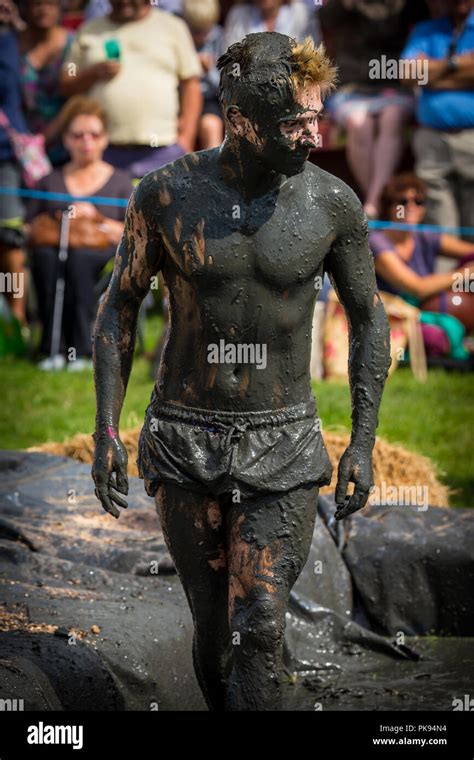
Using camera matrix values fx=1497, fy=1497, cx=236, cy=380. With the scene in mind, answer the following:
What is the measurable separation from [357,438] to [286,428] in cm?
27

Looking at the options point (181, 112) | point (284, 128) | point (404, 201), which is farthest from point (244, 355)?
point (181, 112)

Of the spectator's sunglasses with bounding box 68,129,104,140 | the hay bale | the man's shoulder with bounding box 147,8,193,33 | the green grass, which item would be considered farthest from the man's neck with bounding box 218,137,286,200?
the man's shoulder with bounding box 147,8,193,33

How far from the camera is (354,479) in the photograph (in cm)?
526

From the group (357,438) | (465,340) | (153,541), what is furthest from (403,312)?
(357,438)

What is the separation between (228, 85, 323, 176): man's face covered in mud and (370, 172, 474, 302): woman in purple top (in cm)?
706

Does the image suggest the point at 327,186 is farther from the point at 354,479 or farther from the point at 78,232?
the point at 78,232

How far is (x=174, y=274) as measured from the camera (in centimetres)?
519

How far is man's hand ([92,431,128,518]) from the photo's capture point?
5.20 meters

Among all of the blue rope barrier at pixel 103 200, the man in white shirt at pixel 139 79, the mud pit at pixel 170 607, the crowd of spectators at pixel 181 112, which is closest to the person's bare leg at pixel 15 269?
the crowd of spectators at pixel 181 112

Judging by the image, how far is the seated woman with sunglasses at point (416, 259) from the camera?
12.1 meters

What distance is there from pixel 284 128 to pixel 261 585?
1.54m

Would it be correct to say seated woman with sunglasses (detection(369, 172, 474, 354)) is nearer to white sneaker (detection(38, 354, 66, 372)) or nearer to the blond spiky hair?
white sneaker (detection(38, 354, 66, 372))

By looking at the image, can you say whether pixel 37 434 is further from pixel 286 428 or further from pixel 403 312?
pixel 286 428

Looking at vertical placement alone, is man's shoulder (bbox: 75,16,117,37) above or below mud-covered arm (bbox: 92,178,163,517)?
above
